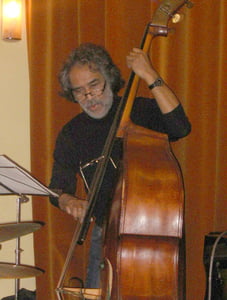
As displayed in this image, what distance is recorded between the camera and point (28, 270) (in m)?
1.79

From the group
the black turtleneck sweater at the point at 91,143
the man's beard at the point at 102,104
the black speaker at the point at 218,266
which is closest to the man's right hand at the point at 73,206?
the black turtleneck sweater at the point at 91,143

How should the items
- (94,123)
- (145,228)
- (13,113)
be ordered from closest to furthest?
(145,228) < (94,123) < (13,113)

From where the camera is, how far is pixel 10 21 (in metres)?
2.34

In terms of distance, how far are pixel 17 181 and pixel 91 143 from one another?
347mm

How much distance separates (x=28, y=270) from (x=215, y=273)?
67 centimetres

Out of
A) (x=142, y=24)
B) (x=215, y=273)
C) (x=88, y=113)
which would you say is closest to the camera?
(x=215, y=273)

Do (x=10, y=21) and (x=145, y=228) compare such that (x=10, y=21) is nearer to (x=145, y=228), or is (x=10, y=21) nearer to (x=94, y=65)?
(x=94, y=65)

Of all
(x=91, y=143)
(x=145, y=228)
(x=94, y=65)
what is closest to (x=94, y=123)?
(x=91, y=143)

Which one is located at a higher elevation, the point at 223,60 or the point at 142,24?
the point at 142,24

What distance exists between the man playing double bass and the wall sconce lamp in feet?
1.69

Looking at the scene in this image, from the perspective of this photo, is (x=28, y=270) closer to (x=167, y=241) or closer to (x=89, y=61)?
(x=167, y=241)

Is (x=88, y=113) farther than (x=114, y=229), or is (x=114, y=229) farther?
(x=88, y=113)

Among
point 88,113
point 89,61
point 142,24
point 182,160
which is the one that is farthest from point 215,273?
point 142,24

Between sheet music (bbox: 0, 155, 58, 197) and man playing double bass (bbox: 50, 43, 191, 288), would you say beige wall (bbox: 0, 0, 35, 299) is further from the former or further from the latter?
sheet music (bbox: 0, 155, 58, 197)
